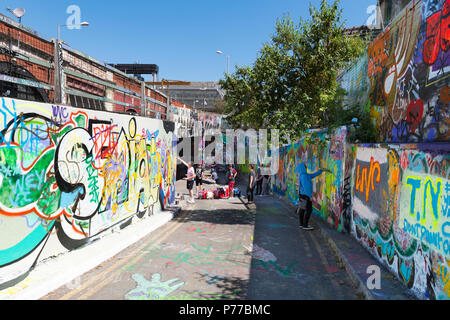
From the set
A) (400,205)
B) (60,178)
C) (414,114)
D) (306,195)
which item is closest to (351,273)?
(400,205)

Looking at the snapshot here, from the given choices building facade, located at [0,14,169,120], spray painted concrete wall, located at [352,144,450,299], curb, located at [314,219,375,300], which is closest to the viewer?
spray painted concrete wall, located at [352,144,450,299]

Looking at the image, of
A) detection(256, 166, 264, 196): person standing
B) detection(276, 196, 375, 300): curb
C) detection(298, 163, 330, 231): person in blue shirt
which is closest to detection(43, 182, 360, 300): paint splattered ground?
detection(276, 196, 375, 300): curb

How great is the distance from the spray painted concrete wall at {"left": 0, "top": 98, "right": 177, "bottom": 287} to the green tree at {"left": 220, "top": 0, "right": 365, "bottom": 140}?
4.07m

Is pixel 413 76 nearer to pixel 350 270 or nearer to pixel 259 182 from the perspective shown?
pixel 350 270

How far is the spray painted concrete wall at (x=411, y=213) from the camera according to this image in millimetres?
3979

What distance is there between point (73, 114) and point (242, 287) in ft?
13.5

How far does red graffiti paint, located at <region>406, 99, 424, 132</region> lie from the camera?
567 centimetres

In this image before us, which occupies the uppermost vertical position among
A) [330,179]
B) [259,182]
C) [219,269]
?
[330,179]

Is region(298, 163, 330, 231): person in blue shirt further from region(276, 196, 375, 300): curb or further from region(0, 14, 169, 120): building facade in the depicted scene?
region(0, 14, 169, 120): building facade

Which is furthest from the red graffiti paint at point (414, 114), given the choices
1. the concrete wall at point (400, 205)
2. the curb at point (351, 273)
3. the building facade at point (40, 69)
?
the building facade at point (40, 69)

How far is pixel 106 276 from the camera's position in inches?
213

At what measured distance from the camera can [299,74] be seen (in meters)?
11.2

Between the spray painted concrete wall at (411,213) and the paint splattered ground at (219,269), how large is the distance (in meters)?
0.87

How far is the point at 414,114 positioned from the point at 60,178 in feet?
19.9
